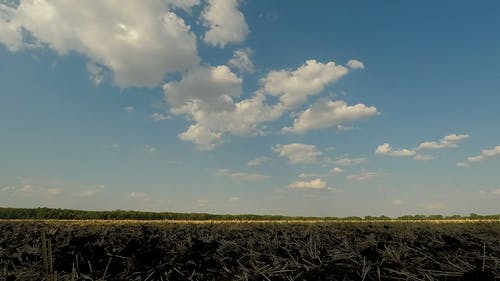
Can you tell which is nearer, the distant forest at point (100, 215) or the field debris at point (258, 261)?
the field debris at point (258, 261)

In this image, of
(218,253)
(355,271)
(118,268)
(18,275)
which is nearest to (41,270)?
(18,275)

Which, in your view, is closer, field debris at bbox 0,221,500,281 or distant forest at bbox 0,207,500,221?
field debris at bbox 0,221,500,281

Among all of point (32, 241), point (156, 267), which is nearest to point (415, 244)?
point (156, 267)

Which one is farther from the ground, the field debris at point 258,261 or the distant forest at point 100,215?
the distant forest at point 100,215

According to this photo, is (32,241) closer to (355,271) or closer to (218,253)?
(218,253)

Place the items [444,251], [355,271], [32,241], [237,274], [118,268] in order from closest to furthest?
[355,271] < [237,274] < [444,251] < [118,268] < [32,241]

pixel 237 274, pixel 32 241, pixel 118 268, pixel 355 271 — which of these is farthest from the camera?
pixel 32 241

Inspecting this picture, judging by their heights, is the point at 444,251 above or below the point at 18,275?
above

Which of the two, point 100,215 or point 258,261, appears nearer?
point 258,261

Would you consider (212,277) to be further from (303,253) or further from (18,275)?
(18,275)

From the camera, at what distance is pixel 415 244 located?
4.23 meters

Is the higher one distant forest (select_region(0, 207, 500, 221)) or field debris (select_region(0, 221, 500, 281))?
distant forest (select_region(0, 207, 500, 221))

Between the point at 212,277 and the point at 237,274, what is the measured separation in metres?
0.21

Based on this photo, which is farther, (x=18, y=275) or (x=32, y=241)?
(x=32, y=241)
